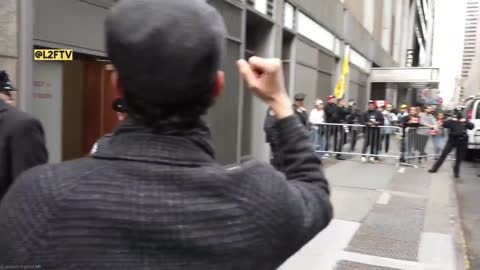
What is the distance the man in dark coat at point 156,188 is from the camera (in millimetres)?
1021

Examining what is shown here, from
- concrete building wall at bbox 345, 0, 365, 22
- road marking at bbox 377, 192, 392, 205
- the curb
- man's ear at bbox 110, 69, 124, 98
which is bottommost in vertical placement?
the curb

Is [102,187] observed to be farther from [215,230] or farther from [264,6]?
[264,6]

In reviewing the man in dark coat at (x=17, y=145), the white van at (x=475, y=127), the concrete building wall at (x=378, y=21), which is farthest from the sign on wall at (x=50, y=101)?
the concrete building wall at (x=378, y=21)

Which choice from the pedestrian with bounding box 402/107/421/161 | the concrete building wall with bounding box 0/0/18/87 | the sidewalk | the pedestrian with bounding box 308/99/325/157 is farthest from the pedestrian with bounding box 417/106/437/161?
the concrete building wall with bounding box 0/0/18/87

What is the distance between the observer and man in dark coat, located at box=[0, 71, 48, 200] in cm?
279

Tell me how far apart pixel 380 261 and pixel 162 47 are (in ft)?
16.3

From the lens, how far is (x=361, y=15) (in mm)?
26391

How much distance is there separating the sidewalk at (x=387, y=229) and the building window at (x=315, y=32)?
5568mm

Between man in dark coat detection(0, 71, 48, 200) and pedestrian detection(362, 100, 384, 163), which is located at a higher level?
man in dark coat detection(0, 71, 48, 200)

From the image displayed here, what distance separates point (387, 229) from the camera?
677cm

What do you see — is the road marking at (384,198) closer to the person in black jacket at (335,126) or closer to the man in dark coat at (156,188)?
the person in black jacket at (335,126)

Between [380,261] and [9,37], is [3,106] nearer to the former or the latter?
[9,37]

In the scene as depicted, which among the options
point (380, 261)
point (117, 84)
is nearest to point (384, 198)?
point (380, 261)

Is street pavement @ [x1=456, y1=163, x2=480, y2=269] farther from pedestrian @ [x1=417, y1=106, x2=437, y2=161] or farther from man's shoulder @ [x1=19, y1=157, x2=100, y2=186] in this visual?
man's shoulder @ [x1=19, y1=157, x2=100, y2=186]
